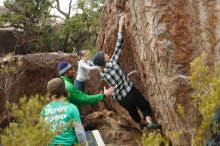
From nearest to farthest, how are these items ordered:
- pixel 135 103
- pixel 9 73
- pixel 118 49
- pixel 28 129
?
pixel 28 129 < pixel 118 49 < pixel 135 103 < pixel 9 73

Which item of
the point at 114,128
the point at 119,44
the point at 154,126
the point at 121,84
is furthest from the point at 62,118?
the point at 114,128

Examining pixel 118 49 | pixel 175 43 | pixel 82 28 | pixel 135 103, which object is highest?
pixel 175 43

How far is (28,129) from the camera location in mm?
4848

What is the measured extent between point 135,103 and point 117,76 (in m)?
0.78

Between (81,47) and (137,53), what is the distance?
50.4 ft

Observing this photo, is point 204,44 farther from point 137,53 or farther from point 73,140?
point 73,140

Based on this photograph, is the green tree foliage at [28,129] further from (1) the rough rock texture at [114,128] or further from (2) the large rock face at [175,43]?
(1) the rough rock texture at [114,128]

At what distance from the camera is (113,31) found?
12336 millimetres

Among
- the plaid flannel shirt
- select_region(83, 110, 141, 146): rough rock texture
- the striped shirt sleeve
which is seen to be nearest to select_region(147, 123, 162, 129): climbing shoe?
the plaid flannel shirt

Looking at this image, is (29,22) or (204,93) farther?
(29,22)

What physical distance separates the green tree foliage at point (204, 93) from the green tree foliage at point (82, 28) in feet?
60.4

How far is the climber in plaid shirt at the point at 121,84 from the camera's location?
9.95 metres

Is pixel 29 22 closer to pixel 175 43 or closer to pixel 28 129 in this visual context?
pixel 175 43

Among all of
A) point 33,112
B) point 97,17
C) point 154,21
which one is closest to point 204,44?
point 154,21
